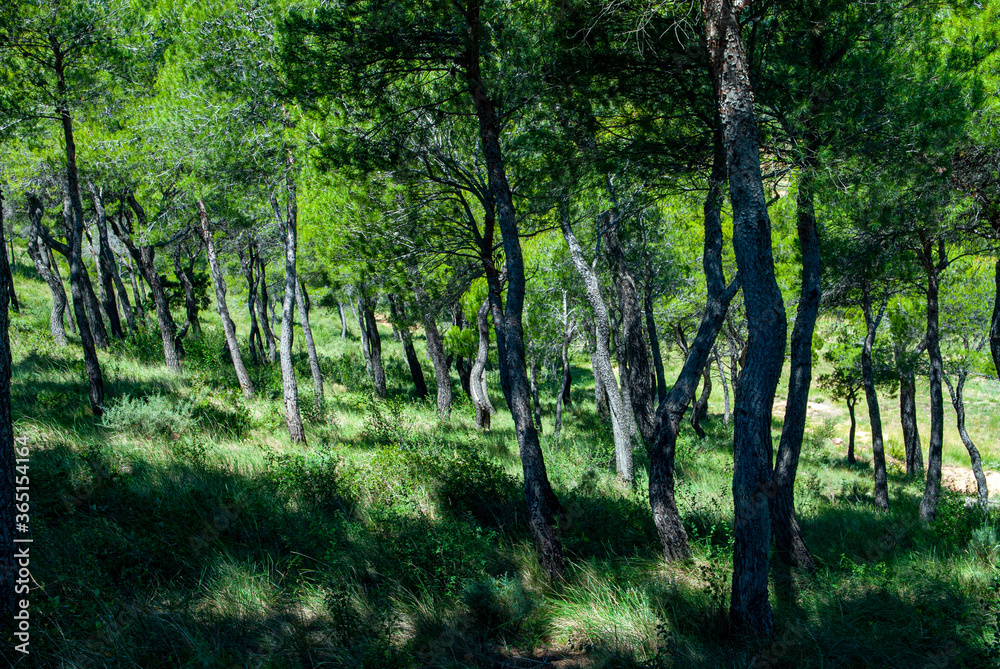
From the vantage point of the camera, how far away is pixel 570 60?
20.7ft

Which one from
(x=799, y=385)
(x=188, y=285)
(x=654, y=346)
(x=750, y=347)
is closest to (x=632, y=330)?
(x=799, y=385)

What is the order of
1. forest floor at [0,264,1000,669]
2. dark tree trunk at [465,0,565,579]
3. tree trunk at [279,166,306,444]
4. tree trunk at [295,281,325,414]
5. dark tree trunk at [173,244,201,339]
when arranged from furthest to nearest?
1. dark tree trunk at [173,244,201,339]
2. tree trunk at [295,281,325,414]
3. tree trunk at [279,166,306,444]
4. dark tree trunk at [465,0,565,579]
5. forest floor at [0,264,1000,669]

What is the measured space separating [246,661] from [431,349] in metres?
11.5

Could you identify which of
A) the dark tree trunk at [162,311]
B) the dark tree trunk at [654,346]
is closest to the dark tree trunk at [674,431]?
the dark tree trunk at [654,346]

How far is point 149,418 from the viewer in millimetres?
8750

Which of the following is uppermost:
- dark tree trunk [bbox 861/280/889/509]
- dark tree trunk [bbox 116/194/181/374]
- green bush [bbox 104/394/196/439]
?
dark tree trunk [bbox 116/194/181/374]

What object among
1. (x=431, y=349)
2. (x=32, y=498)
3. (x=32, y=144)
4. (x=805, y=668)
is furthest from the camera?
(x=431, y=349)

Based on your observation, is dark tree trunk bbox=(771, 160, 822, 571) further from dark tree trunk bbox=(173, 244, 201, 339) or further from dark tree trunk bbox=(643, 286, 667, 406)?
dark tree trunk bbox=(173, 244, 201, 339)

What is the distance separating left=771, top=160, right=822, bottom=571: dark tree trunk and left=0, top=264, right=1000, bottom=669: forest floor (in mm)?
497

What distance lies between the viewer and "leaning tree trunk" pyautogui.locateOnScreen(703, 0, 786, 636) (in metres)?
4.16

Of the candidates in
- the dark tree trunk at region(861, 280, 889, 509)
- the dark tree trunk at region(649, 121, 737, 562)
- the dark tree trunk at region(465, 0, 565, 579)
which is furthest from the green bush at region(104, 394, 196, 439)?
the dark tree trunk at region(861, 280, 889, 509)

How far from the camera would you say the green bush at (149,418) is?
8477 mm

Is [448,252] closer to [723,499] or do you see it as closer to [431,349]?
[723,499]

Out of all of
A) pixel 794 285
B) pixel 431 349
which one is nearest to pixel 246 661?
pixel 431 349
